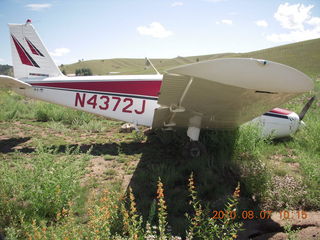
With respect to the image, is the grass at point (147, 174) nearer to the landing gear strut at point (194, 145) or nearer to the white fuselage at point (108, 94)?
the landing gear strut at point (194, 145)

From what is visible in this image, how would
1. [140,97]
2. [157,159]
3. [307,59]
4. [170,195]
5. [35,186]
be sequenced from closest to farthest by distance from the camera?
[35,186], [170,195], [157,159], [140,97], [307,59]

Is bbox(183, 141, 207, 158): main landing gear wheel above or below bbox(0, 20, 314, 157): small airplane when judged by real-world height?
below

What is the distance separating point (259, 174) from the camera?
3.41 m

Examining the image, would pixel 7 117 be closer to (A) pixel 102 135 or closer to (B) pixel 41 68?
(B) pixel 41 68

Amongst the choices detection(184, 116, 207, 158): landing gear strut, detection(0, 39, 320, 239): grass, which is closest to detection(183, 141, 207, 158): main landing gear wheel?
detection(184, 116, 207, 158): landing gear strut

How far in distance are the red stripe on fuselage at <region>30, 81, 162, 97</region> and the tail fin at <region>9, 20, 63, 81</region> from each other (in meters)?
0.50

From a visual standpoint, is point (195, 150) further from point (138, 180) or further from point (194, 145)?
point (138, 180)

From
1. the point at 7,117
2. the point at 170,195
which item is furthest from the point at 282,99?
the point at 7,117

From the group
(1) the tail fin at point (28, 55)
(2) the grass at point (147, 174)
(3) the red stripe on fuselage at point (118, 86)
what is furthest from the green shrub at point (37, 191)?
(1) the tail fin at point (28, 55)

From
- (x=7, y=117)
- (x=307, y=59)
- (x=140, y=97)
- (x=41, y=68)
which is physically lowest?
(x=7, y=117)

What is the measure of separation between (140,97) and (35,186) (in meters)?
3.34

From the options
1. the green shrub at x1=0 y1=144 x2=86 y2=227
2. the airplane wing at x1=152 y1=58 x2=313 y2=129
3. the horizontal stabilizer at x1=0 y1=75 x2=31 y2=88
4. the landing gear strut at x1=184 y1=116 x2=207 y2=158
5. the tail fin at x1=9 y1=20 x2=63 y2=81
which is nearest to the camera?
the airplane wing at x1=152 y1=58 x2=313 y2=129

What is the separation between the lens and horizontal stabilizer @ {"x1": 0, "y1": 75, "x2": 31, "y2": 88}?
5.53m

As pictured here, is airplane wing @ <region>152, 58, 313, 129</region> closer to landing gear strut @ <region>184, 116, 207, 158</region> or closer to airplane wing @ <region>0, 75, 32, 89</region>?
landing gear strut @ <region>184, 116, 207, 158</region>
